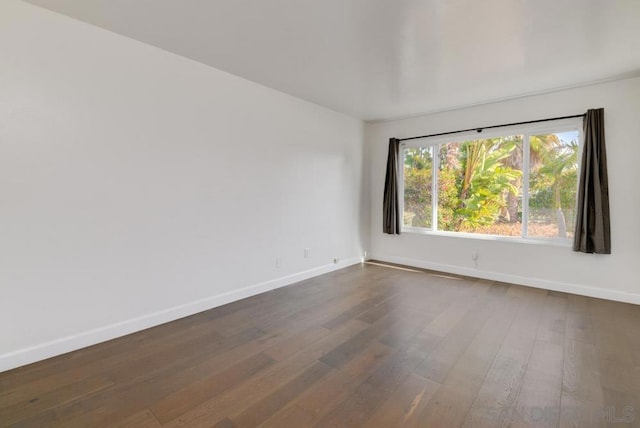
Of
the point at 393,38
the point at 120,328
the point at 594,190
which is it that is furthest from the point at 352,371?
the point at 594,190

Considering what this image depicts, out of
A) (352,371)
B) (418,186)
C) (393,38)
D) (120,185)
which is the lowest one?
(352,371)

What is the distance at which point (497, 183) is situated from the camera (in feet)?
13.6

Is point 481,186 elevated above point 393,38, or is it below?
below

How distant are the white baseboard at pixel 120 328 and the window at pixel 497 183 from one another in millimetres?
2660

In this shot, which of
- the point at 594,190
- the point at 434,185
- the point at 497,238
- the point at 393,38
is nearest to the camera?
A: the point at 393,38

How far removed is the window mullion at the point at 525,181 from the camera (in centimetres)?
389

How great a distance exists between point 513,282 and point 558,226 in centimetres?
87

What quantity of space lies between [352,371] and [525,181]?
3.41 meters

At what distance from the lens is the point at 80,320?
90.0 inches

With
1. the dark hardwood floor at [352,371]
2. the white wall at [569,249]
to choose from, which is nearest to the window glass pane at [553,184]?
the white wall at [569,249]

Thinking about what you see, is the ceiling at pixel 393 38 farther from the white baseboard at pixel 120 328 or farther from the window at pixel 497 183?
the white baseboard at pixel 120 328

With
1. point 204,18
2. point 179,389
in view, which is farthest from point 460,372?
point 204,18

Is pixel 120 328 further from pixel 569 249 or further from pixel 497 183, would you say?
pixel 569 249

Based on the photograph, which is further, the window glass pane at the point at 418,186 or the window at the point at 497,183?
the window glass pane at the point at 418,186
